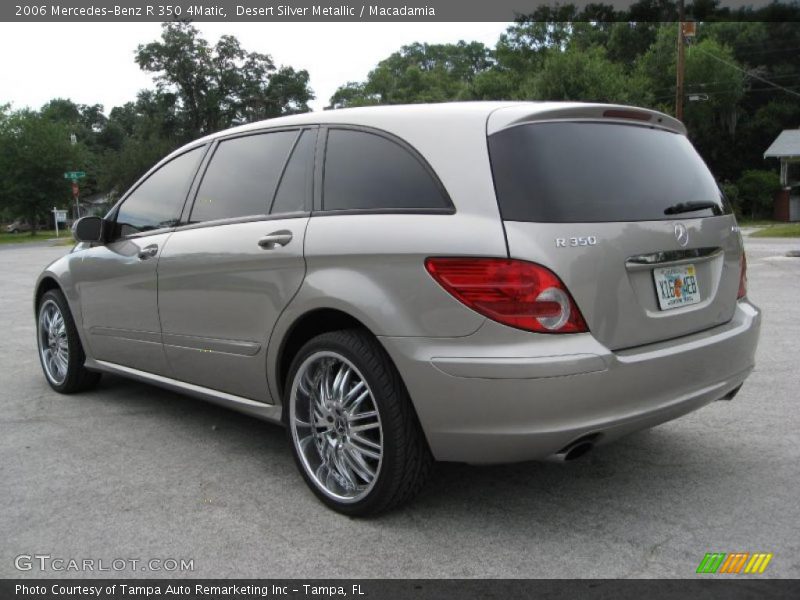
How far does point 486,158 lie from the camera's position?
290 cm

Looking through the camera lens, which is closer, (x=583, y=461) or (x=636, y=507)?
(x=636, y=507)

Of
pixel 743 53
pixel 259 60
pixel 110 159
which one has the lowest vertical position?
pixel 110 159

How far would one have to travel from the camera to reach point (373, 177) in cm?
324

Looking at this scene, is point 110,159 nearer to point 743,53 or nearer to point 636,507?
point 743,53

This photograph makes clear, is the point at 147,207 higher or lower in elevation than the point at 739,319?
higher

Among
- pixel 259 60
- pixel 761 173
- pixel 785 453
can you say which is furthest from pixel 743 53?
pixel 785 453

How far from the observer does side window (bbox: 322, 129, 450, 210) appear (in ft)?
9.97

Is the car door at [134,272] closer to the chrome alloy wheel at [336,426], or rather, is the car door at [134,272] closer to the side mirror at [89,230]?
the side mirror at [89,230]

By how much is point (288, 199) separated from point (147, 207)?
1.46 meters

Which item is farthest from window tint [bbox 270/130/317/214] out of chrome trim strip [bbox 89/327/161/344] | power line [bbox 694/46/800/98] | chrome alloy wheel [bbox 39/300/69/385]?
power line [bbox 694/46/800/98]

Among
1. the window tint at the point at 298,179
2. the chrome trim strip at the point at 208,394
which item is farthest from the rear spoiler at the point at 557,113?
the chrome trim strip at the point at 208,394

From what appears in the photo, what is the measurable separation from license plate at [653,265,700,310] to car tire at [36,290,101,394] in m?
3.97

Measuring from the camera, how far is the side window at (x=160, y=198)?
171 inches
